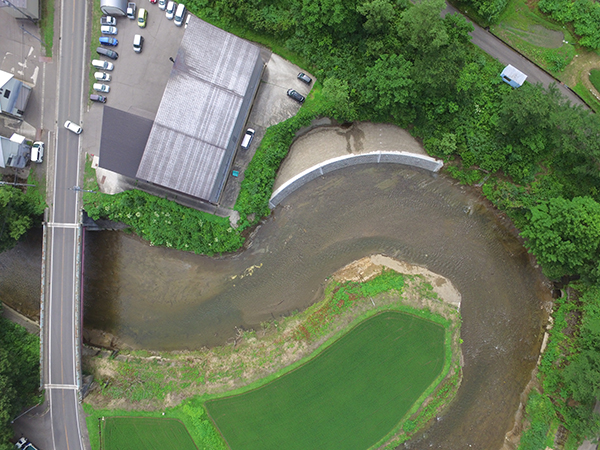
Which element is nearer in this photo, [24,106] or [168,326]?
[24,106]

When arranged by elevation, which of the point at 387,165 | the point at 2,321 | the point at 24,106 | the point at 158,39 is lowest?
the point at 2,321

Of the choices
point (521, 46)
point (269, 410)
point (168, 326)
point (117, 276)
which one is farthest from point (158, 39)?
point (269, 410)

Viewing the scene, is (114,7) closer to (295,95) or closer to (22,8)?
(22,8)

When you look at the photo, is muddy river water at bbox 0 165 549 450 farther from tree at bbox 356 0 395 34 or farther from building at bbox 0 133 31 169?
tree at bbox 356 0 395 34

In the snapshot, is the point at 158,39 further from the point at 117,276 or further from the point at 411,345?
the point at 411,345

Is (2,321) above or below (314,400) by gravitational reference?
below

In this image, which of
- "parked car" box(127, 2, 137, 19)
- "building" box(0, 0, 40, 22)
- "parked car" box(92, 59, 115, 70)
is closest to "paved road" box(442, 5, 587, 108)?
"parked car" box(127, 2, 137, 19)
